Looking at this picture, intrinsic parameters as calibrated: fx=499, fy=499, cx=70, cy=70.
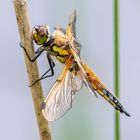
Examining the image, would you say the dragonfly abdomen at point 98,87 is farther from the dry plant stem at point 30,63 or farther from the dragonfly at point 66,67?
the dry plant stem at point 30,63

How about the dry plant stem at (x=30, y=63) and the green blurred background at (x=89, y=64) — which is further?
the green blurred background at (x=89, y=64)

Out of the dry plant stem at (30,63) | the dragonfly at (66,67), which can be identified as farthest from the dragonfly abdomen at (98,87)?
the dry plant stem at (30,63)

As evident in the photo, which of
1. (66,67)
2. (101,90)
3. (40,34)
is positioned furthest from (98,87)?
(40,34)

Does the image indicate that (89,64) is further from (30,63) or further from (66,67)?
(30,63)

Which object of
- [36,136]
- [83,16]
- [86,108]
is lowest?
[36,136]

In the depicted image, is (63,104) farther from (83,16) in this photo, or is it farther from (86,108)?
(83,16)
